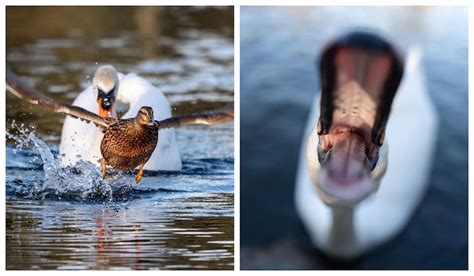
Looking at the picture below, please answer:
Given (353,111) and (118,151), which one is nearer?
(353,111)

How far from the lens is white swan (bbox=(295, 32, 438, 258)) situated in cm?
333

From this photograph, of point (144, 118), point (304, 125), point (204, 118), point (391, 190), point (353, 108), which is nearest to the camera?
point (353, 108)

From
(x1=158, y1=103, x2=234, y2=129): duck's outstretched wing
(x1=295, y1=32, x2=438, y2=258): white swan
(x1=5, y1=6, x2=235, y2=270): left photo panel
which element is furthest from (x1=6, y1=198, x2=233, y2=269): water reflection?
(x1=295, y1=32, x2=438, y2=258): white swan

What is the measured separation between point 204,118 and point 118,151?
1.04 feet

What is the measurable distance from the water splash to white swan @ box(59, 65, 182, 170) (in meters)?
Answer: 0.03

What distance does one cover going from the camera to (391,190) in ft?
12.1

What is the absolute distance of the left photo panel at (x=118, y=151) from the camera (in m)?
3.09

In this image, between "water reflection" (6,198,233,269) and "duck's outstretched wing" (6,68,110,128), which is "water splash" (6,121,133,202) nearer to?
"water reflection" (6,198,233,269)

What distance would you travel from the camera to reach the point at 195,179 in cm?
324

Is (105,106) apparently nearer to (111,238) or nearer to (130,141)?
(130,141)

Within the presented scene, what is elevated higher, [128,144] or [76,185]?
[128,144]

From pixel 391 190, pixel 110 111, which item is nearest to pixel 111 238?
pixel 110 111

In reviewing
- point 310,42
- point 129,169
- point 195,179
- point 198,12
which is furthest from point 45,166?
point 310,42
